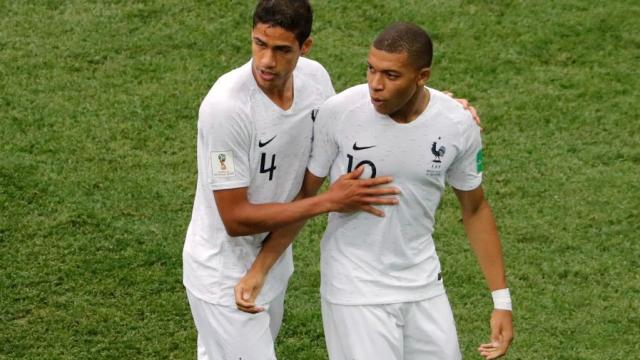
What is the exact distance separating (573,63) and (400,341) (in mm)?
5105

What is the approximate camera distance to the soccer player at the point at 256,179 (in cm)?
537

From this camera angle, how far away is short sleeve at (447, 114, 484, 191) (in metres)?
A: 5.58

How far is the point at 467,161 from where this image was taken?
222 inches

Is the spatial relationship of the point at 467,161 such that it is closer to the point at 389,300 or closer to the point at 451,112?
the point at 451,112

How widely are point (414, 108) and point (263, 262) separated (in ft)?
2.97

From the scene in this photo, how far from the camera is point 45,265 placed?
26.7ft

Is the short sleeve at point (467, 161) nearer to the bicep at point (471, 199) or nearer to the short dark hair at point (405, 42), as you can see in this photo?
the bicep at point (471, 199)

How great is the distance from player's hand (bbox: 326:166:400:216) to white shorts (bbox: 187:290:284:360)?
2.21 feet

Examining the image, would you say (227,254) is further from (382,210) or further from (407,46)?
(407,46)

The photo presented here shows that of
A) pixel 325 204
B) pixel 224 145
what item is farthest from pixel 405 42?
pixel 224 145

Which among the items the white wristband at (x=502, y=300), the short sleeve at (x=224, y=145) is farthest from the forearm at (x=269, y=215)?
the white wristband at (x=502, y=300)

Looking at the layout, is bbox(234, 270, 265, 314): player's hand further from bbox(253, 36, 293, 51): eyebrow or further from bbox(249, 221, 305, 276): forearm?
bbox(253, 36, 293, 51): eyebrow

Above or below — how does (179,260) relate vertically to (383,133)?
below

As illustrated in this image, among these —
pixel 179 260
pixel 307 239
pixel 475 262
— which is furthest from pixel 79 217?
pixel 475 262
